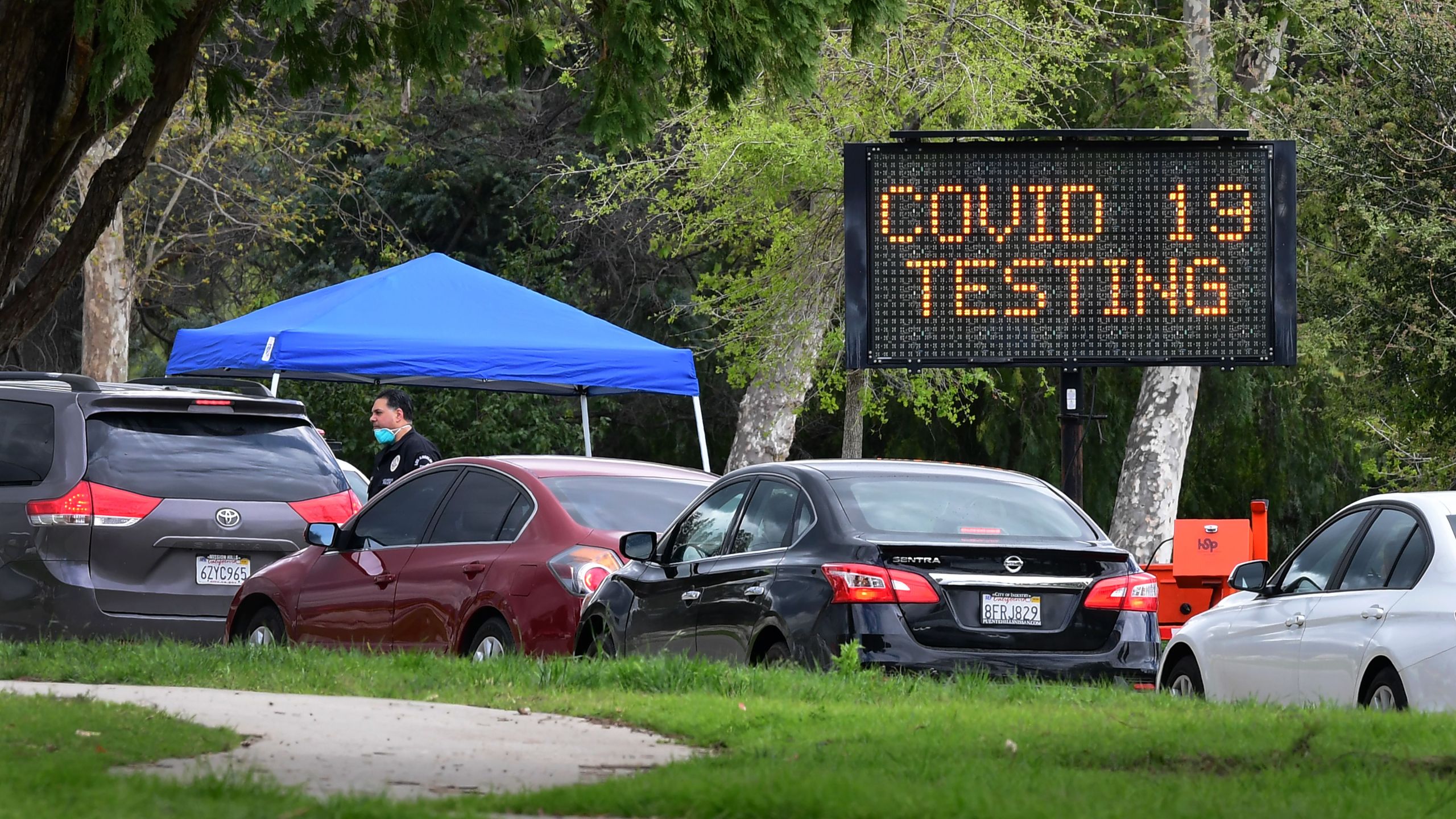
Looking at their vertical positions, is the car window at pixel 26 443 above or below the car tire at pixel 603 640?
above

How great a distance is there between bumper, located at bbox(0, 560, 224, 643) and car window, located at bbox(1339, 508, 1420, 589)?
6801mm

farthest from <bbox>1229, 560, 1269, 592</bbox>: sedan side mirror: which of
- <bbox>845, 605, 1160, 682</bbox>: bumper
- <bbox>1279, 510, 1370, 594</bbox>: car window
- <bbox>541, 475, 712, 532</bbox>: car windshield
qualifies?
<bbox>541, 475, 712, 532</bbox>: car windshield

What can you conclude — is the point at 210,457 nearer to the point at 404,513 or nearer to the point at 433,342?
the point at 404,513

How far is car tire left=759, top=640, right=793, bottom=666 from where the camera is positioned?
8969mm

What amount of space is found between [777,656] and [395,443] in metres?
6.13

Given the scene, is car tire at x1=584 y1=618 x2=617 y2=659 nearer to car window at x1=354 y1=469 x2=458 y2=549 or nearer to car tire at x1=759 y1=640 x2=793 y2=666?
car tire at x1=759 y1=640 x2=793 y2=666

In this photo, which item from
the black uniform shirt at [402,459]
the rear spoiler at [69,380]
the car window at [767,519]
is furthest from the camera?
the black uniform shirt at [402,459]

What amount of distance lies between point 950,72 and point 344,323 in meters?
9.06

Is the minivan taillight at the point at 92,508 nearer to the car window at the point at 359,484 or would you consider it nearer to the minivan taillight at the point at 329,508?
the minivan taillight at the point at 329,508

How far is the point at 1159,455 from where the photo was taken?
24703 millimetres

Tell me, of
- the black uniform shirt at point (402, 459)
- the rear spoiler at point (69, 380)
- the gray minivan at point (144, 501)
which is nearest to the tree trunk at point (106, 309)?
the black uniform shirt at point (402, 459)

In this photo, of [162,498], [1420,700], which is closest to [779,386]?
[162,498]

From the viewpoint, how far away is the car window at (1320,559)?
9.57 metres

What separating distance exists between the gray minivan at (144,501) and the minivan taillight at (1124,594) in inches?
199
